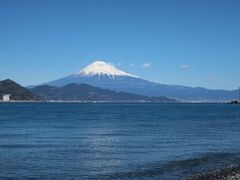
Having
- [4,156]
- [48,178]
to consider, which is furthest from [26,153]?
[48,178]

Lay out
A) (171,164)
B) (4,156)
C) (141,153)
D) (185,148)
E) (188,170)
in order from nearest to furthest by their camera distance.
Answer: (188,170) < (171,164) < (4,156) < (141,153) < (185,148)

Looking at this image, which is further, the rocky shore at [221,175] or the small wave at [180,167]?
the small wave at [180,167]

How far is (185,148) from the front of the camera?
40.7 meters

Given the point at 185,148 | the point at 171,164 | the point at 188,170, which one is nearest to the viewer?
the point at 188,170

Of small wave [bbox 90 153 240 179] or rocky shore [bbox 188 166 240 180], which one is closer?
rocky shore [bbox 188 166 240 180]

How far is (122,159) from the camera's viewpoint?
33.4 meters

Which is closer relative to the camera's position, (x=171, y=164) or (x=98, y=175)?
(x=98, y=175)

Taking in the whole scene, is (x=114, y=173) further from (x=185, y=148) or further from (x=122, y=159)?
(x=185, y=148)

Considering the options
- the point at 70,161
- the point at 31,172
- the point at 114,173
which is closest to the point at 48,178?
the point at 31,172

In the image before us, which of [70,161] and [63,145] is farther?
[63,145]

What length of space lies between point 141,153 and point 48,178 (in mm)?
11707

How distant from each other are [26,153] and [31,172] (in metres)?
7.84

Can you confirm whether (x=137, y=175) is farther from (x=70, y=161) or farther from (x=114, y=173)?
(x=70, y=161)

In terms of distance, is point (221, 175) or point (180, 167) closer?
point (221, 175)
